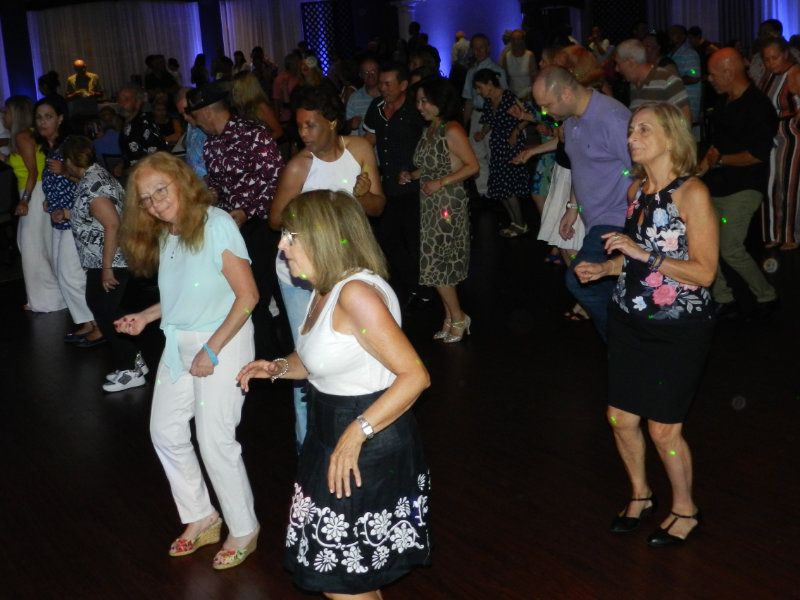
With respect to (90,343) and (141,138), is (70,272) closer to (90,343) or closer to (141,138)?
(90,343)

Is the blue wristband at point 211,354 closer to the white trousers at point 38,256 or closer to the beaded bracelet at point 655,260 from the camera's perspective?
the beaded bracelet at point 655,260

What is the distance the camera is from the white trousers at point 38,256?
7.01 metres

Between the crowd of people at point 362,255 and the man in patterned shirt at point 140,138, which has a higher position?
the man in patterned shirt at point 140,138

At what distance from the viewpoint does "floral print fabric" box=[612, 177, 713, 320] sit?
296cm

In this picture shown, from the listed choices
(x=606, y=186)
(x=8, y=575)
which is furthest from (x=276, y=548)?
(x=606, y=186)

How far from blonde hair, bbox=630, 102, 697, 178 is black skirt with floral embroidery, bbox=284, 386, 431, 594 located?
1146 millimetres

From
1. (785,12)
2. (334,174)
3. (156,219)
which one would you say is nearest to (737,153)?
(334,174)

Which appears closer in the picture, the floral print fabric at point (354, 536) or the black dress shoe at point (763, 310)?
the floral print fabric at point (354, 536)

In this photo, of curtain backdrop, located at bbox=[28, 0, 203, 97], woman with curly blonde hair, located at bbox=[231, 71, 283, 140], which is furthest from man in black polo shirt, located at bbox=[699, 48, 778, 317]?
curtain backdrop, located at bbox=[28, 0, 203, 97]

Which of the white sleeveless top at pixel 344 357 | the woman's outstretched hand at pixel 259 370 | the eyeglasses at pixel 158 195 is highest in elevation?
the eyeglasses at pixel 158 195

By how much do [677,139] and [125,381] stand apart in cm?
338

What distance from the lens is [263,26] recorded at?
22.0m

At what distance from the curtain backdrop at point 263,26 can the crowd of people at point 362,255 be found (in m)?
14.2

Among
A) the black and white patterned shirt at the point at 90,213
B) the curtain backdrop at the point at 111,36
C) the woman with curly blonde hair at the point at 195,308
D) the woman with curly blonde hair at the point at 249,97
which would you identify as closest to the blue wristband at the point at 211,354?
the woman with curly blonde hair at the point at 195,308
